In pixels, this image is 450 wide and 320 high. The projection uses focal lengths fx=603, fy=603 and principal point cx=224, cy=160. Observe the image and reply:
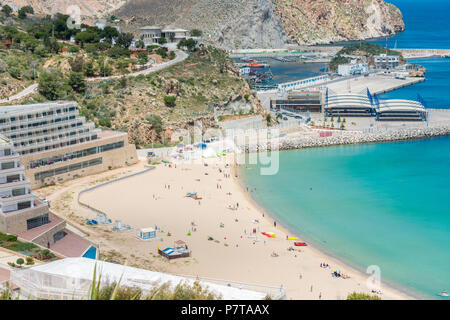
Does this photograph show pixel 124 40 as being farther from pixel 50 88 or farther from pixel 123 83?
pixel 50 88

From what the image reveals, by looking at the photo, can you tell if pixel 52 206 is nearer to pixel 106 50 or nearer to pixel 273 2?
pixel 106 50

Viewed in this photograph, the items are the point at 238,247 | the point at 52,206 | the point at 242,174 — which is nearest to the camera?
the point at 238,247

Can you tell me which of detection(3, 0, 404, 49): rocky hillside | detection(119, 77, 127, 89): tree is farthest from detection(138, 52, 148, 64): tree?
detection(3, 0, 404, 49): rocky hillside

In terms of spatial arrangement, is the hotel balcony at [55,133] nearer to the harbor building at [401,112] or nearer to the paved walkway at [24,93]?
the paved walkway at [24,93]

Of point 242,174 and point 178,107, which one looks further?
point 178,107

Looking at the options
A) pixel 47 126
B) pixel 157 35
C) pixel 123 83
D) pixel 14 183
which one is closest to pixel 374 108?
pixel 123 83

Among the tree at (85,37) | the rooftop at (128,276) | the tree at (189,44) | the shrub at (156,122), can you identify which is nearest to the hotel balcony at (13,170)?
the rooftop at (128,276)

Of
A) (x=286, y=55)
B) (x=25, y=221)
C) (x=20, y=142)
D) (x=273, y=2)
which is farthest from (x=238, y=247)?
(x=273, y=2)
